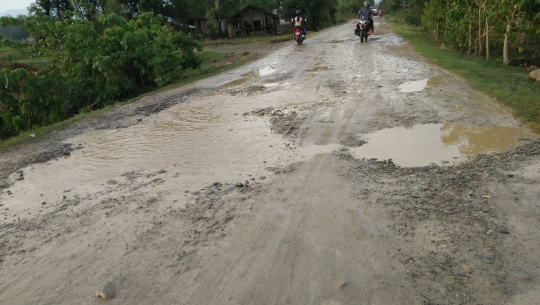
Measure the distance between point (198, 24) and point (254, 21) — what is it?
359 inches

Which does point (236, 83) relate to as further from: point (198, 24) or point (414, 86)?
point (198, 24)

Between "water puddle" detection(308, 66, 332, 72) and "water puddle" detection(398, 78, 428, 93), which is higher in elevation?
"water puddle" detection(308, 66, 332, 72)

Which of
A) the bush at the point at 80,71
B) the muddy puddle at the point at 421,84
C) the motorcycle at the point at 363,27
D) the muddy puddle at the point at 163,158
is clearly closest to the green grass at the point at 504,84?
the muddy puddle at the point at 421,84

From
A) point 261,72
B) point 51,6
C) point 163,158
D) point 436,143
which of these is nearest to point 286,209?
point 163,158

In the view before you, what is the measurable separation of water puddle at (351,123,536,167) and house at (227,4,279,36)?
1422 inches

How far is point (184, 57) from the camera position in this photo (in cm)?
1434

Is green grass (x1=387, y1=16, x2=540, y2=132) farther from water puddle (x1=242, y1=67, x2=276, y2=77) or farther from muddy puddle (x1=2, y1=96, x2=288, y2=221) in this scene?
water puddle (x1=242, y1=67, x2=276, y2=77)

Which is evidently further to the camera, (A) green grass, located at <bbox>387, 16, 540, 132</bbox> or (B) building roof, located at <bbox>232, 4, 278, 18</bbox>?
(B) building roof, located at <bbox>232, 4, 278, 18</bbox>

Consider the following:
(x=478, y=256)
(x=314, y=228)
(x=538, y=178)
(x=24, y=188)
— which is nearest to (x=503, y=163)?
(x=538, y=178)

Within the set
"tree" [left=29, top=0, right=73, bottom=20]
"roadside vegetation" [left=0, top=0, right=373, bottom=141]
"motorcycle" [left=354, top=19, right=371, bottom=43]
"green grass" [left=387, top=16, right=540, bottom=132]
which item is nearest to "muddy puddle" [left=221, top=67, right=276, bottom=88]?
"roadside vegetation" [left=0, top=0, right=373, bottom=141]

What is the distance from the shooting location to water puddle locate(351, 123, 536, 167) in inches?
184

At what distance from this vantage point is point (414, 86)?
27.0ft

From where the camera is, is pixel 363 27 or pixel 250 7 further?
pixel 250 7

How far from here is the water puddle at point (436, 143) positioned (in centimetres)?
466
